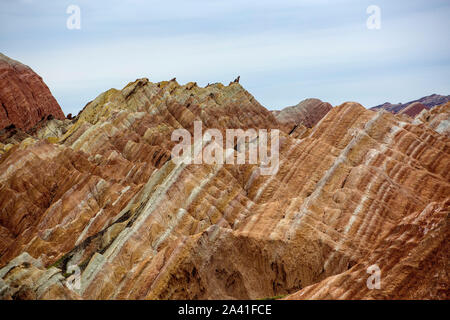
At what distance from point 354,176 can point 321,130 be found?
12.4 m

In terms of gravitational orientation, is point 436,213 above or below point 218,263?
above

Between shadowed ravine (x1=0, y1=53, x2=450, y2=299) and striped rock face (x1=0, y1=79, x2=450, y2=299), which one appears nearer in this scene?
shadowed ravine (x1=0, y1=53, x2=450, y2=299)

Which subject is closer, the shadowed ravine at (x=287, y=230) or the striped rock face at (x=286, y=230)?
the shadowed ravine at (x=287, y=230)

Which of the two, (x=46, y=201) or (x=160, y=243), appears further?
(x=46, y=201)

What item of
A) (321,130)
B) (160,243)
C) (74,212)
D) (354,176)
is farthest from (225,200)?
(74,212)

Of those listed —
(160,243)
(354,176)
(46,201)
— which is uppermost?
(354,176)

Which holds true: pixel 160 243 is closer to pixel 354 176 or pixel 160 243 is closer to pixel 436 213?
pixel 354 176

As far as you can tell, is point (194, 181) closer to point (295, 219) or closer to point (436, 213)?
point (295, 219)

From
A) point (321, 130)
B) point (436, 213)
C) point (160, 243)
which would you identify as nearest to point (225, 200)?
point (160, 243)

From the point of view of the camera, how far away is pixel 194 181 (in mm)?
59156

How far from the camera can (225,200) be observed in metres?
57.7

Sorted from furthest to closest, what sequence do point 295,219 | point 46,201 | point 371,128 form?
point 46,201 → point 371,128 → point 295,219
